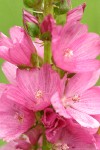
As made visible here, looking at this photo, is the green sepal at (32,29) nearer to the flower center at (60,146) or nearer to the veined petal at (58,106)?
the veined petal at (58,106)

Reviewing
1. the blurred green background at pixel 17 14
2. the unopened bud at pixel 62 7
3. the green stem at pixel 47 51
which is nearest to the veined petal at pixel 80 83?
the green stem at pixel 47 51

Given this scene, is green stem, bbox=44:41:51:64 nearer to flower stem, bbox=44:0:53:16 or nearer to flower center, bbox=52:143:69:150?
flower stem, bbox=44:0:53:16

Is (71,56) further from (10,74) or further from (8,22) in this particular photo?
(8,22)

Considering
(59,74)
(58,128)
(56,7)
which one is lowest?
(58,128)

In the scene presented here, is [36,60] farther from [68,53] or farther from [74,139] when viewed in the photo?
[74,139]

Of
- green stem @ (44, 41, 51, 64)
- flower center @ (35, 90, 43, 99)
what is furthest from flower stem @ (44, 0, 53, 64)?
flower center @ (35, 90, 43, 99)

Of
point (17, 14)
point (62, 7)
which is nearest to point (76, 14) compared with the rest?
point (62, 7)

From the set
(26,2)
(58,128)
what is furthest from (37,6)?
(58,128)
